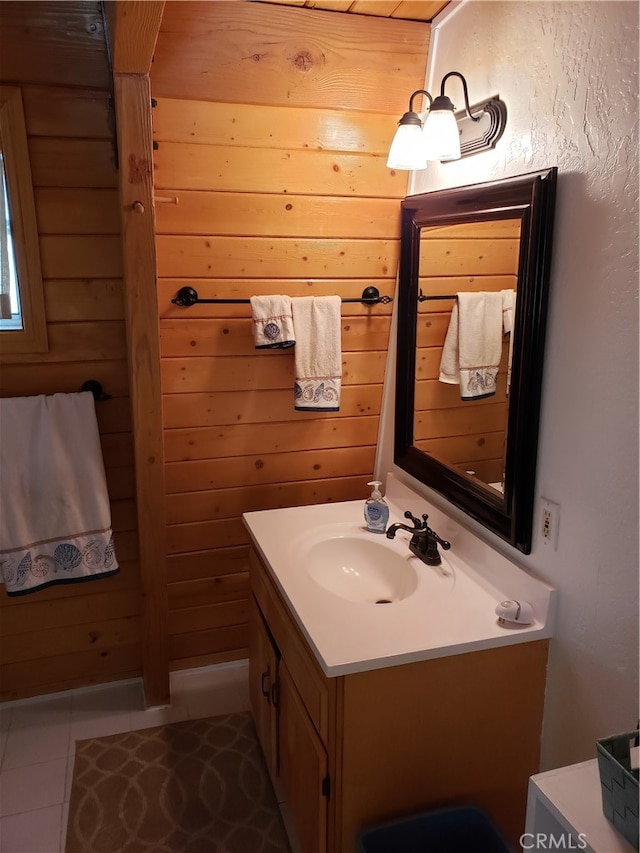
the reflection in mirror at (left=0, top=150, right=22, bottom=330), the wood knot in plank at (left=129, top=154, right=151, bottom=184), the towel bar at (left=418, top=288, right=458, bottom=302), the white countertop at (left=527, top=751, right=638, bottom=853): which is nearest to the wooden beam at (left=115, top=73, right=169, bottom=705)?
the wood knot in plank at (left=129, top=154, right=151, bottom=184)

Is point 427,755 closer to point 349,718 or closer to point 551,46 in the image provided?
point 349,718

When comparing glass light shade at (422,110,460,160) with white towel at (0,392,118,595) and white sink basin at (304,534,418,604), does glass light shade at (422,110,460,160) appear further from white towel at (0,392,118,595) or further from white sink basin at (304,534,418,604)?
white towel at (0,392,118,595)

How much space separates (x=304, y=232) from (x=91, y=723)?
5.91 feet

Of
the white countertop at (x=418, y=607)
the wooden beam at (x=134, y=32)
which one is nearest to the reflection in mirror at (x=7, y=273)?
the wooden beam at (x=134, y=32)

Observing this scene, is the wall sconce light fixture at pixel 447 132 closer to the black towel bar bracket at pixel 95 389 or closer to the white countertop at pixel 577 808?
the black towel bar bracket at pixel 95 389

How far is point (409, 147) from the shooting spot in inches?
64.2

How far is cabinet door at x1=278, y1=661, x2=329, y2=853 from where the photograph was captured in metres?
1.45

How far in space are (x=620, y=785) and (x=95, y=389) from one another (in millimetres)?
1789

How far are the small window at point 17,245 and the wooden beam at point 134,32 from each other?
403 mm

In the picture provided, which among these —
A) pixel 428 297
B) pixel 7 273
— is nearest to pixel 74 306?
pixel 7 273

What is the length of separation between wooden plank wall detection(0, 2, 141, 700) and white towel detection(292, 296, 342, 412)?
588mm

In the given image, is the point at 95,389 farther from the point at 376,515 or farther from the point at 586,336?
the point at 586,336

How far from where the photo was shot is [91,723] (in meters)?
2.27

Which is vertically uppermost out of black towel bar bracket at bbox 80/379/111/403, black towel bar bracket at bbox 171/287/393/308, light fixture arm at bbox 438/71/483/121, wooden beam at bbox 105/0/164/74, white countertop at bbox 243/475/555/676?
wooden beam at bbox 105/0/164/74
